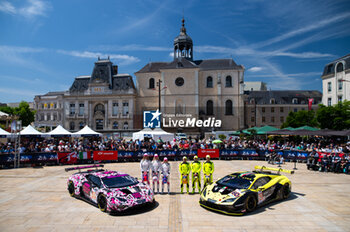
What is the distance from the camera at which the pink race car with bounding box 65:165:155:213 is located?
830 cm

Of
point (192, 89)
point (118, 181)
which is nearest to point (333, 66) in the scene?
point (192, 89)

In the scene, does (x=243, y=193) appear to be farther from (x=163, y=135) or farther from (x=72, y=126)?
(x=72, y=126)

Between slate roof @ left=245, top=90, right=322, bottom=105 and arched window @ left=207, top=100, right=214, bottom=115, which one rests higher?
slate roof @ left=245, top=90, right=322, bottom=105

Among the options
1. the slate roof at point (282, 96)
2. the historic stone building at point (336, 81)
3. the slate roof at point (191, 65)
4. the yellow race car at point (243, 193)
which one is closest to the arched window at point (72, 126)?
the slate roof at point (191, 65)

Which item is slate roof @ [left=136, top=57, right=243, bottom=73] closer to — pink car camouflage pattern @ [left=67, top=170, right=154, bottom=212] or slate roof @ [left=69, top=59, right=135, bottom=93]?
slate roof @ [left=69, top=59, right=135, bottom=93]

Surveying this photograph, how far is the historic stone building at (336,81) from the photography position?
A: 41625mm

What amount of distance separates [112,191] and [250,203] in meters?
4.86

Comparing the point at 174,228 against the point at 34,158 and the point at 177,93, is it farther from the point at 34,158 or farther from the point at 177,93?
the point at 177,93

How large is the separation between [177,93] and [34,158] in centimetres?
3699

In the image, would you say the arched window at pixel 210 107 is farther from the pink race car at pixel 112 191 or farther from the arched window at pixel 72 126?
the pink race car at pixel 112 191

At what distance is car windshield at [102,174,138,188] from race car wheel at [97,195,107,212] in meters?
0.45

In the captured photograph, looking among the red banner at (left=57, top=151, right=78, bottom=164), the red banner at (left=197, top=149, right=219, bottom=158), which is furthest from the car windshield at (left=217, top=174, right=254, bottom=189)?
the red banner at (left=57, top=151, right=78, bottom=164)

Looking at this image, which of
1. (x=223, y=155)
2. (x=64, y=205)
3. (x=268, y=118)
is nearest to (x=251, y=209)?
(x=64, y=205)

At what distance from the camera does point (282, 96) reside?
6838 centimetres
